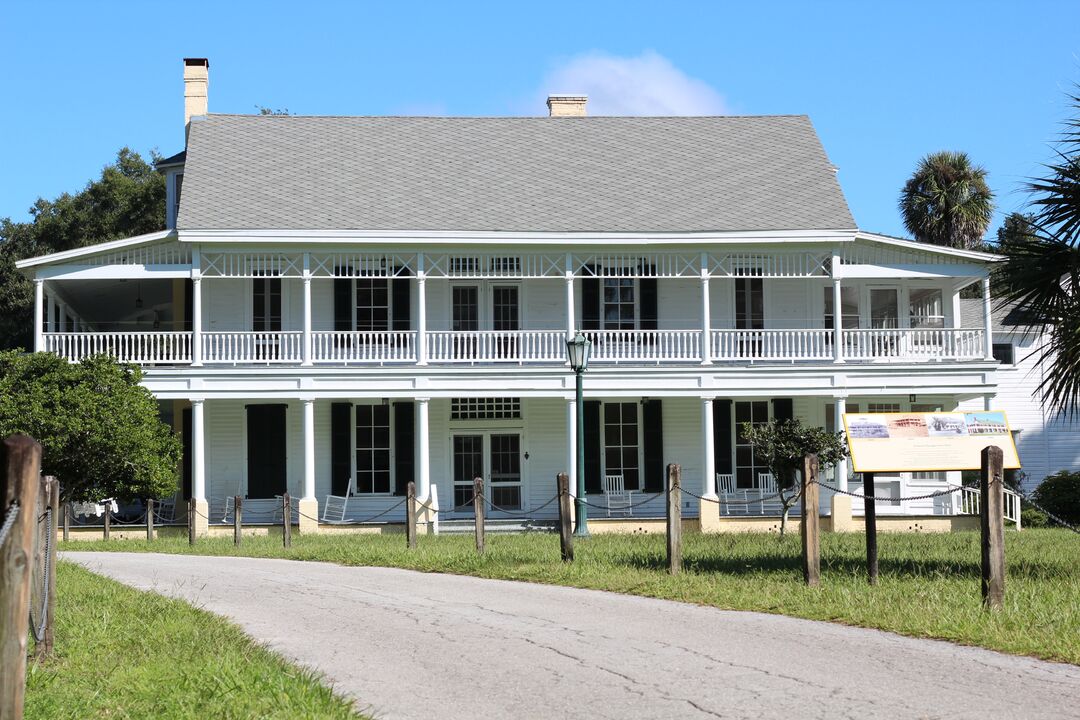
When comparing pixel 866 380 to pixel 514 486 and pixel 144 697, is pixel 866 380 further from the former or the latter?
pixel 144 697

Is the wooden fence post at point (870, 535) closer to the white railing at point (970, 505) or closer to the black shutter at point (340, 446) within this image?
the white railing at point (970, 505)

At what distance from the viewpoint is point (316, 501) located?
28.5 meters

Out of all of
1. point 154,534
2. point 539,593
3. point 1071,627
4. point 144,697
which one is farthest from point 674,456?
point 144,697

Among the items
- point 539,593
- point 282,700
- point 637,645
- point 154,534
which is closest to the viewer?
point 282,700

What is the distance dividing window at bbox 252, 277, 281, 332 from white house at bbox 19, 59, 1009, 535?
0.16 feet

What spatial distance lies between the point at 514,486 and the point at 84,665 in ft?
71.7

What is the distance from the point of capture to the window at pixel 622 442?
31.0 m

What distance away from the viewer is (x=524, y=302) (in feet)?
101

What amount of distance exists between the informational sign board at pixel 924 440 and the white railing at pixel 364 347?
16083 mm

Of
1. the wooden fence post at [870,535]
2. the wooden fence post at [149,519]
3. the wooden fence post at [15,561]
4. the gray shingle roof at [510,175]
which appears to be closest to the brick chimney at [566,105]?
the gray shingle roof at [510,175]

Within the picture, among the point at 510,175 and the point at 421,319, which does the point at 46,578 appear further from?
the point at 510,175

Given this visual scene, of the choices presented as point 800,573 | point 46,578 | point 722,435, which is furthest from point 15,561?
point 722,435

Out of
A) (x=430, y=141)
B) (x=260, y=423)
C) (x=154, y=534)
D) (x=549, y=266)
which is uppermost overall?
(x=430, y=141)

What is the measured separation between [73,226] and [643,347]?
27.7 meters
